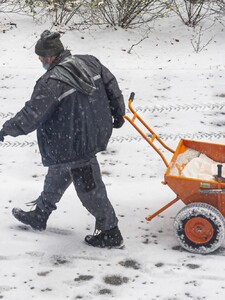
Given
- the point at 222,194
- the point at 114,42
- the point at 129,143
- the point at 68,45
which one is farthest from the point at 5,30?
the point at 222,194

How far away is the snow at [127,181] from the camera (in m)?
4.33

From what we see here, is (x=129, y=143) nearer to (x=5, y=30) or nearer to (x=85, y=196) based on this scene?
(x=85, y=196)

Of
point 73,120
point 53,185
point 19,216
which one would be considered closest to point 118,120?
point 73,120

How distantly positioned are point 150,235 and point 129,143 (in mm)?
1769

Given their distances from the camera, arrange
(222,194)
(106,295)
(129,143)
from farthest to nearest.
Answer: (129,143) < (222,194) < (106,295)

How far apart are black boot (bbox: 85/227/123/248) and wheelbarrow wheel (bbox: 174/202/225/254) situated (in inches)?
16.7

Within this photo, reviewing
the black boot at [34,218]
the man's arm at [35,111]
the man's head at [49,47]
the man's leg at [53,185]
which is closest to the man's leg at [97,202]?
the man's leg at [53,185]

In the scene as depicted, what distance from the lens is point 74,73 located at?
4.33 meters

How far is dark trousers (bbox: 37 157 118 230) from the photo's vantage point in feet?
14.9

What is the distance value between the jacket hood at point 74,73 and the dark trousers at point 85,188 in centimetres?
52

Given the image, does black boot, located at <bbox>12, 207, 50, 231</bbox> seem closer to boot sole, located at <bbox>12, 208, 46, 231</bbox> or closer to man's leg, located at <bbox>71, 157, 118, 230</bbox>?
boot sole, located at <bbox>12, 208, 46, 231</bbox>

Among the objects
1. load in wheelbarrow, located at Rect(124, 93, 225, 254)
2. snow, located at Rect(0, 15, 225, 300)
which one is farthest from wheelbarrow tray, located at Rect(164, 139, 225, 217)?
snow, located at Rect(0, 15, 225, 300)

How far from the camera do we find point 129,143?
6574 millimetres

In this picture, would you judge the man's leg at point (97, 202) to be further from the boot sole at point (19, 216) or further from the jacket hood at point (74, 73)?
the jacket hood at point (74, 73)
